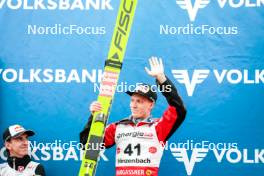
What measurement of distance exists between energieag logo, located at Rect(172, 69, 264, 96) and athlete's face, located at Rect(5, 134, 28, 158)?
1234mm

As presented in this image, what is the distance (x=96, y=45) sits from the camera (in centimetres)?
369

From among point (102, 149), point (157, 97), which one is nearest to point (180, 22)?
point (157, 97)

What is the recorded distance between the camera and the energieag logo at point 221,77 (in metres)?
3.59

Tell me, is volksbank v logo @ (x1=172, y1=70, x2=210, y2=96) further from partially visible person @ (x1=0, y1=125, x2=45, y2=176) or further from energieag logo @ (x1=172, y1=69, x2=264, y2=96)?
partially visible person @ (x1=0, y1=125, x2=45, y2=176)

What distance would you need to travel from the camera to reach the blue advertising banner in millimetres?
3559

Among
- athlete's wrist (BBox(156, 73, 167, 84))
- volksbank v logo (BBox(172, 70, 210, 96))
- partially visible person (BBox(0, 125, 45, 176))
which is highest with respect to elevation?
volksbank v logo (BBox(172, 70, 210, 96))

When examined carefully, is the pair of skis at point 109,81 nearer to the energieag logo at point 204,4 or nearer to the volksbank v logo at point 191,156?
the energieag logo at point 204,4

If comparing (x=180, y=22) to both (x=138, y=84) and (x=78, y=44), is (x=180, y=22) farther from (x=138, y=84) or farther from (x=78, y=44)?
(x=78, y=44)

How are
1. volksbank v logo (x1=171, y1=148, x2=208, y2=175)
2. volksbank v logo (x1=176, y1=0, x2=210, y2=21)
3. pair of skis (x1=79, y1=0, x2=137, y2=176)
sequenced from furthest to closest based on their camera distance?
volksbank v logo (x1=176, y1=0, x2=210, y2=21)
volksbank v logo (x1=171, y1=148, x2=208, y2=175)
pair of skis (x1=79, y1=0, x2=137, y2=176)

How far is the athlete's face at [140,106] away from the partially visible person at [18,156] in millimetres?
790

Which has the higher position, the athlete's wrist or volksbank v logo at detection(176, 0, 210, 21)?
volksbank v logo at detection(176, 0, 210, 21)

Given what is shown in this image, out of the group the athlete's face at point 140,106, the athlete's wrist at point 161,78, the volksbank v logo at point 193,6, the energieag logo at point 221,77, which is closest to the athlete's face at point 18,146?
the athlete's face at point 140,106

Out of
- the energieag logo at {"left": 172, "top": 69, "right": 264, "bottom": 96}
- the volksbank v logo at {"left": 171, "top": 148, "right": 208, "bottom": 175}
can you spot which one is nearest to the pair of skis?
the energieag logo at {"left": 172, "top": 69, "right": 264, "bottom": 96}

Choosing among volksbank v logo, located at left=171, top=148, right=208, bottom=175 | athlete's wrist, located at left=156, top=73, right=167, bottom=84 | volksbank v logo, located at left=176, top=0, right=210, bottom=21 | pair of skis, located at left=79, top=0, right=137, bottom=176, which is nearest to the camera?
athlete's wrist, located at left=156, top=73, right=167, bottom=84
